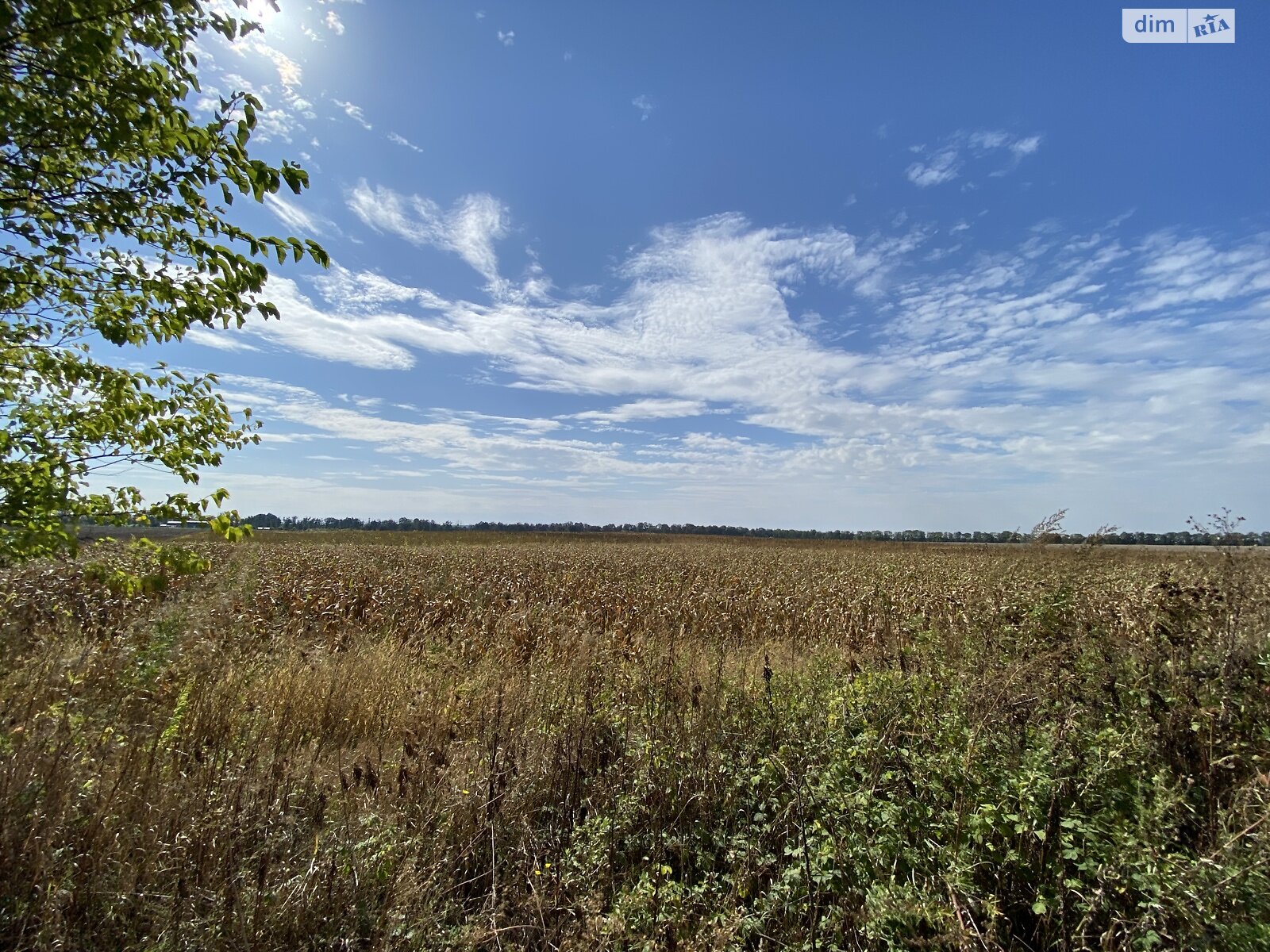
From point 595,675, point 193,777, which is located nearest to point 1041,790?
point 595,675

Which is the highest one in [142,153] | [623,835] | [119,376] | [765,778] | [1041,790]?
[142,153]

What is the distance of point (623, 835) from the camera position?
346cm

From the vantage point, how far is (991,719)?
12.5 feet

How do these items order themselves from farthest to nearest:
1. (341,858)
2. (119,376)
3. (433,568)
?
(433,568)
(119,376)
(341,858)

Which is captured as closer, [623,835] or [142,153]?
[142,153]

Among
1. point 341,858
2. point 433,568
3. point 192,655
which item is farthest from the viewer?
point 433,568

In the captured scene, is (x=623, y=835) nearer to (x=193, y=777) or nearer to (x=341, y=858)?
(x=341, y=858)

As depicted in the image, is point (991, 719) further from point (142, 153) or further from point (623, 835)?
point (142, 153)

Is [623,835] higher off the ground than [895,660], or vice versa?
[895,660]

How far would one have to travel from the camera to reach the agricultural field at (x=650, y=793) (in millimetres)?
2576

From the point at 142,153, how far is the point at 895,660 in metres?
7.88

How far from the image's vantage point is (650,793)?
3.69 m

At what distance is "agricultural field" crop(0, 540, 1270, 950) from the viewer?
101 inches

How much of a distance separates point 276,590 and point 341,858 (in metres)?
11.1
